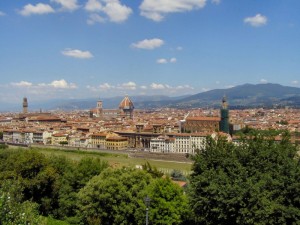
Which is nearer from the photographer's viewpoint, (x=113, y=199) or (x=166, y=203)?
(x=166, y=203)

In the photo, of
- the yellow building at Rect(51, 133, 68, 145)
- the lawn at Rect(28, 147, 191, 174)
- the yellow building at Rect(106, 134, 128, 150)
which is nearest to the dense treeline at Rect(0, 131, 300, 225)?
the lawn at Rect(28, 147, 191, 174)

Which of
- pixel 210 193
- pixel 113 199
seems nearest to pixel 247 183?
pixel 210 193

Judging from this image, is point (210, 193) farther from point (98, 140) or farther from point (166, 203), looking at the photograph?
point (98, 140)

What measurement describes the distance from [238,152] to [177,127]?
6827cm

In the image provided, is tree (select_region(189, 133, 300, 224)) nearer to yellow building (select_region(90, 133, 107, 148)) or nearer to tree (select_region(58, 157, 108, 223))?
tree (select_region(58, 157, 108, 223))

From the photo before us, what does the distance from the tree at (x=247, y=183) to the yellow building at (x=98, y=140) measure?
2185 inches

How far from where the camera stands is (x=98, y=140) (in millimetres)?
68438

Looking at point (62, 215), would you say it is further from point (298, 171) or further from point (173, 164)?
point (173, 164)

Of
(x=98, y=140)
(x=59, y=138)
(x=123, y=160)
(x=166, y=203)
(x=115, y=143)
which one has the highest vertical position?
(x=166, y=203)

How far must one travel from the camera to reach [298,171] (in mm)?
10586

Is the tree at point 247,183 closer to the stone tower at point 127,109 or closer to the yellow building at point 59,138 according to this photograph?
the yellow building at point 59,138

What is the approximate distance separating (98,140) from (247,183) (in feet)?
194

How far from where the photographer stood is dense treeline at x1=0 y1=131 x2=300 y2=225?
33.7 feet

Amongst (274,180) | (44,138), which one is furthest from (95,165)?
(44,138)
